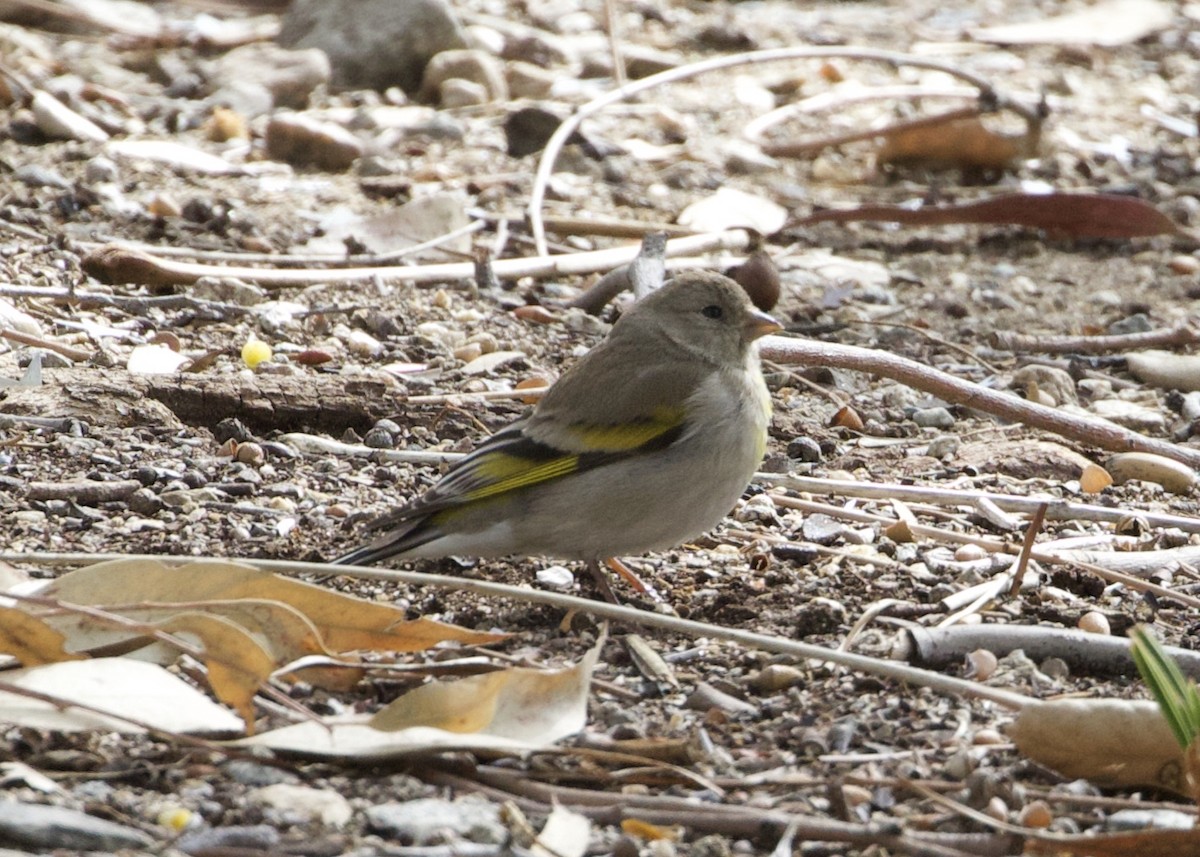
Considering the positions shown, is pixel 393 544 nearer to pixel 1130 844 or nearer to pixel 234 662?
pixel 234 662

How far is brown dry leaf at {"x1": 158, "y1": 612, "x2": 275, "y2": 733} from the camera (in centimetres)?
278

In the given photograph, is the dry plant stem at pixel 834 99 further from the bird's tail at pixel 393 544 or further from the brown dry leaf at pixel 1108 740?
the brown dry leaf at pixel 1108 740

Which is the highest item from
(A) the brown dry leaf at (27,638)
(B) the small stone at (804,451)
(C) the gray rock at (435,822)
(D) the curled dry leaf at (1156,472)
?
(A) the brown dry leaf at (27,638)

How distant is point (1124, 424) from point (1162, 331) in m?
0.94

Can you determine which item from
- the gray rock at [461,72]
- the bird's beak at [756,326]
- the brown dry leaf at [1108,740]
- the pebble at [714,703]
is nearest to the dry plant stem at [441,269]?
the bird's beak at [756,326]

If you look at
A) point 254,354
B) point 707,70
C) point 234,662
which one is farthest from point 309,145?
point 234,662

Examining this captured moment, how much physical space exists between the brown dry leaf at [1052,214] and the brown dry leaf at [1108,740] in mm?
4362

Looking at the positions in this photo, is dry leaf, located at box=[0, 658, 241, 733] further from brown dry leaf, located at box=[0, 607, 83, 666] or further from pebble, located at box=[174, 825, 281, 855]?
pebble, located at box=[174, 825, 281, 855]

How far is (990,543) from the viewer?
13.3ft

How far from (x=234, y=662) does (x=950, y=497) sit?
2.13m

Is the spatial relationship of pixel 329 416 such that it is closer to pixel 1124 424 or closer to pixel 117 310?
pixel 117 310

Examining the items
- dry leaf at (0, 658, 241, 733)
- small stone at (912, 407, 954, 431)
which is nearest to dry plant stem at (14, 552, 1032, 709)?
dry leaf at (0, 658, 241, 733)

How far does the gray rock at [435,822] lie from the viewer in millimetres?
2539

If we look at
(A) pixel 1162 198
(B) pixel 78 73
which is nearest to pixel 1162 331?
(A) pixel 1162 198
